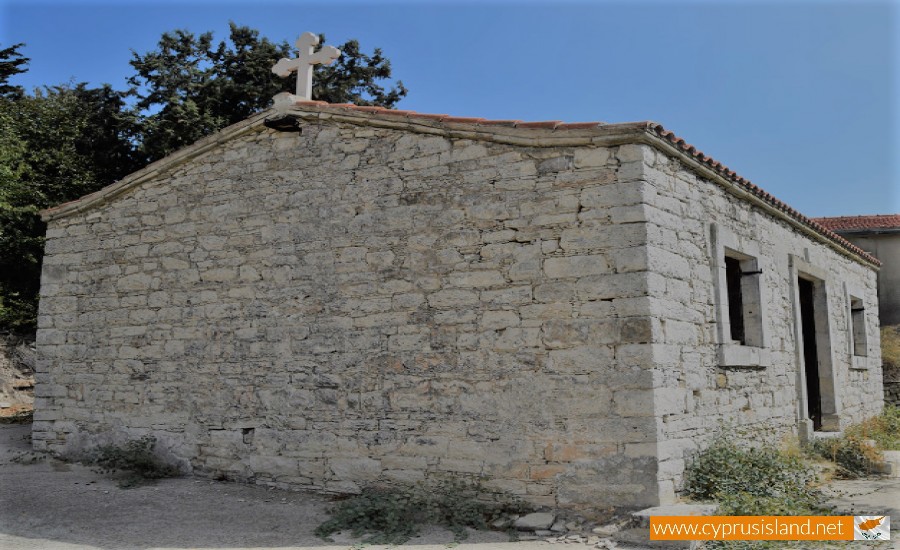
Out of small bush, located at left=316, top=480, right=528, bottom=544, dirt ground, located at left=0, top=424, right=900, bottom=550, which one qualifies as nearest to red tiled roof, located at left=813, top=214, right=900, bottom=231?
dirt ground, located at left=0, top=424, right=900, bottom=550

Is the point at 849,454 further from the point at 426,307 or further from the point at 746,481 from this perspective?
the point at 426,307

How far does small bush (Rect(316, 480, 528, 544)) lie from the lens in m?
5.75

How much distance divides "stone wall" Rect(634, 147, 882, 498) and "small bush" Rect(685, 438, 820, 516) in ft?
0.52

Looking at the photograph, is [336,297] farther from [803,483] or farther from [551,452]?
[803,483]

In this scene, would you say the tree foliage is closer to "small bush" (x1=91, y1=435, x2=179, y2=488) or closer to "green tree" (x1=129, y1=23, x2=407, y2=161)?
"green tree" (x1=129, y1=23, x2=407, y2=161)

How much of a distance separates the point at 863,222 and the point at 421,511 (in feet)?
48.7

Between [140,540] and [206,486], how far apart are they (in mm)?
1539

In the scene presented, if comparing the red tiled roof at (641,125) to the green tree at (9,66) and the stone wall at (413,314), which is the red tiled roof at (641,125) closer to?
the stone wall at (413,314)

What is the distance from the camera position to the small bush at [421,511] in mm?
5750

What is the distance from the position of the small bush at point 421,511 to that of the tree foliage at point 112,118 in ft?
36.1

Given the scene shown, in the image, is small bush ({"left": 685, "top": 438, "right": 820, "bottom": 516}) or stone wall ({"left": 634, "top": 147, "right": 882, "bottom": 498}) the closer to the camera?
small bush ({"left": 685, "top": 438, "right": 820, "bottom": 516})

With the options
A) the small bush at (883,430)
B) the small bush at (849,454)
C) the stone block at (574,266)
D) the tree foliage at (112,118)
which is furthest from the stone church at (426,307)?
the tree foliage at (112,118)

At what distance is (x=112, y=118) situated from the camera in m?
17.8

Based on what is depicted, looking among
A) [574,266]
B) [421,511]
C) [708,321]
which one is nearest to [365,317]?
[421,511]
